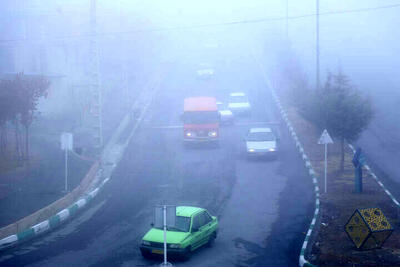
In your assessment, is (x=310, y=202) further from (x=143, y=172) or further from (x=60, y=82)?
(x=60, y=82)

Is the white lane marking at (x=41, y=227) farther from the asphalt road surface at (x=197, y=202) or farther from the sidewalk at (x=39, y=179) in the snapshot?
the sidewalk at (x=39, y=179)

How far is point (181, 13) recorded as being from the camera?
8262cm

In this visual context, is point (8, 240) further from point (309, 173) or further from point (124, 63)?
point (124, 63)

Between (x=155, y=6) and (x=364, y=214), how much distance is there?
204 feet

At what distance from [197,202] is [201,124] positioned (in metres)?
8.83

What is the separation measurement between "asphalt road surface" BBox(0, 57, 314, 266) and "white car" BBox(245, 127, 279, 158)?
0.46 meters

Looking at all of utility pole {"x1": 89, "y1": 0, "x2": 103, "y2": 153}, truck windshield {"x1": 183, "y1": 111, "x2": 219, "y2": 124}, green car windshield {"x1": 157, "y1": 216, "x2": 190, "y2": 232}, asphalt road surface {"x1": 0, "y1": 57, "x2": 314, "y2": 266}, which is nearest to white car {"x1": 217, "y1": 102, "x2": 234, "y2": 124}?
asphalt road surface {"x1": 0, "y1": 57, "x2": 314, "y2": 266}

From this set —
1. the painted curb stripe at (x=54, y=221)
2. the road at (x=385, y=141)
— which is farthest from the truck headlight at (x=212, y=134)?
the painted curb stripe at (x=54, y=221)

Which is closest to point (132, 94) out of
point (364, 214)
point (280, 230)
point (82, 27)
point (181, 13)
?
point (82, 27)

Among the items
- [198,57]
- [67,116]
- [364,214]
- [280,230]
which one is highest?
[198,57]

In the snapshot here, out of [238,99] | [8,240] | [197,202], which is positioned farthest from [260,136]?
[8,240]

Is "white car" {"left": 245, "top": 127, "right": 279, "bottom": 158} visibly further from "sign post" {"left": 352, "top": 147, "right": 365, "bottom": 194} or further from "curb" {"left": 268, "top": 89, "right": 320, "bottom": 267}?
"sign post" {"left": 352, "top": 147, "right": 365, "bottom": 194}

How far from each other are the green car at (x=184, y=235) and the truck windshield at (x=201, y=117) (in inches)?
513

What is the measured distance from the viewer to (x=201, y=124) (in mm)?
25328
